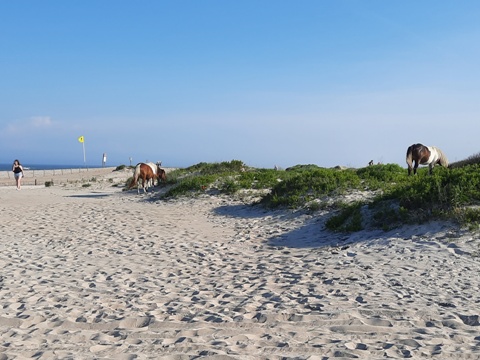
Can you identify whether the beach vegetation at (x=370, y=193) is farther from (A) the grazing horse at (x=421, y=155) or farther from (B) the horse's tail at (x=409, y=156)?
(A) the grazing horse at (x=421, y=155)

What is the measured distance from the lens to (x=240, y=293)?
695cm

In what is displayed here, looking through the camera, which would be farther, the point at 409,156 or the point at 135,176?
the point at 135,176

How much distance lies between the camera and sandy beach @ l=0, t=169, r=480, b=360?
493 cm

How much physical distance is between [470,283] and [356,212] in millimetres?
5198

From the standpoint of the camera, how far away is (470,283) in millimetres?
6863

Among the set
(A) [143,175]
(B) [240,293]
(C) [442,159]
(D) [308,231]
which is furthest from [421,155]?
(B) [240,293]

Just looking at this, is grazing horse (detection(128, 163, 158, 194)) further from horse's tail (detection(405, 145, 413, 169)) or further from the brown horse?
horse's tail (detection(405, 145, 413, 169))

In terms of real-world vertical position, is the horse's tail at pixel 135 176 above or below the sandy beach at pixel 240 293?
above

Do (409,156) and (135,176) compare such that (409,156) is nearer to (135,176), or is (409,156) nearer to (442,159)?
(442,159)

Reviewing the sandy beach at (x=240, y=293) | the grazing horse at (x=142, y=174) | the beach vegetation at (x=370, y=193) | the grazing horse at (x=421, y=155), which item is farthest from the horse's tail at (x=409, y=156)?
the grazing horse at (x=142, y=174)

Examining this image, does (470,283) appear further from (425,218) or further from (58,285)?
(58,285)

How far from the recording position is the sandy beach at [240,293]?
4.93 m

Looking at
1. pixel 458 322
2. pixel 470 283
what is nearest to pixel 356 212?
pixel 470 283

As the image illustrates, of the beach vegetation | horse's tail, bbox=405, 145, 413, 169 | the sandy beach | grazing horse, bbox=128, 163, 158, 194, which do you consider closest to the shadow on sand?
the sandy beach
